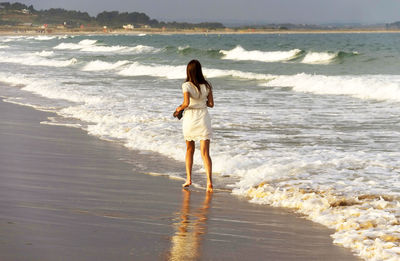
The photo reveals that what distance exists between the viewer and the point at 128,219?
6.12 metres

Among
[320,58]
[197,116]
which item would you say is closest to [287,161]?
[197,116]

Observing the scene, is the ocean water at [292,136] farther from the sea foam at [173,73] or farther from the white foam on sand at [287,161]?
the sea foam at [173,73]

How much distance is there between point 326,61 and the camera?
44656 millimetres

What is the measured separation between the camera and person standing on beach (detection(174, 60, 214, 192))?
7.80m

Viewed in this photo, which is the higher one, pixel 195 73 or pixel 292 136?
pixel 195 73

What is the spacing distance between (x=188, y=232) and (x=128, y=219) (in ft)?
2.21

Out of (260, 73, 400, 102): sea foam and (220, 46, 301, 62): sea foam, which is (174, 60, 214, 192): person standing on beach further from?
(220, 46, 301, 62): sea foam

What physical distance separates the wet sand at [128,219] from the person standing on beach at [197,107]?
0.46 meters

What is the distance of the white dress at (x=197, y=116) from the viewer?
787 cm

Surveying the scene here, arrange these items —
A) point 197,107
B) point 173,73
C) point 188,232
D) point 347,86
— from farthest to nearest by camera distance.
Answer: point 173,73, point 347,86, point 197,107, point 188,232

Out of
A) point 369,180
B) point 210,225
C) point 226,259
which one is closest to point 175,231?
point 210,225

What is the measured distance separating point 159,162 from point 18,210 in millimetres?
3768

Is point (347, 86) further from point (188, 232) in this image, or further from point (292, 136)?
point (188, 232)

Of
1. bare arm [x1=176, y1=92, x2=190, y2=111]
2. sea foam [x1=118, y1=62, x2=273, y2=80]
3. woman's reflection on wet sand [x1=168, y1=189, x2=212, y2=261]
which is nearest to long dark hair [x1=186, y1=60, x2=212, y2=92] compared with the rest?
bare arm [x1=176, y1=92, x2=190, y2=111]
